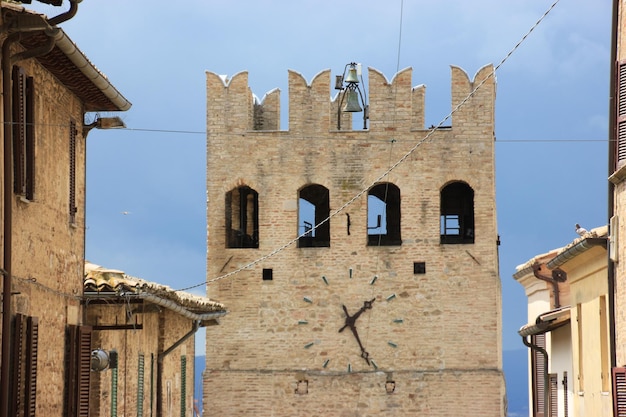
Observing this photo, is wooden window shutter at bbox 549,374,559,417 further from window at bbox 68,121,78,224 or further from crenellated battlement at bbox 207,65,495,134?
window at bbox 68,121,78,224

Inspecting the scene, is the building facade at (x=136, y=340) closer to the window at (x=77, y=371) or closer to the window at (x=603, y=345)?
the window at (x=77, y=371)

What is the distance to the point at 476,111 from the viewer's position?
31922mm

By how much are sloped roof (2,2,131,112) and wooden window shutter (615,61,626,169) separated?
4891 mm

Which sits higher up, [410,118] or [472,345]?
[410,118]

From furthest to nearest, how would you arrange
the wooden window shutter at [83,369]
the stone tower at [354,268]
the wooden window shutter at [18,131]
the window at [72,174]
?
the stone tower at [354,268], the window at [72,174], the wooden window shutter at [83,369], the wooden window shutter at [18,131]

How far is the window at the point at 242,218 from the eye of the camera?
32.6m

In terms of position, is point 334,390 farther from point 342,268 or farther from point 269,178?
point 269,178

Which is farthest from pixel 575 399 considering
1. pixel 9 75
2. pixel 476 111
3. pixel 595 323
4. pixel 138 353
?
pixel 476 111

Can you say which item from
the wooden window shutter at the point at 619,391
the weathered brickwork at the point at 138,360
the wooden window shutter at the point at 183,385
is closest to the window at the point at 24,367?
the weathered brickwork at the point at 138,360

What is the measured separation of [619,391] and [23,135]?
6.18m

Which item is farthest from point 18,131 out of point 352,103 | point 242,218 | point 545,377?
point 242,218

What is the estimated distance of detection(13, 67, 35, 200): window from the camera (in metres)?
13.6

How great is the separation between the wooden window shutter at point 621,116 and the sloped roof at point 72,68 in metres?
4.89

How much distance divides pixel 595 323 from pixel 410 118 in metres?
14.3
